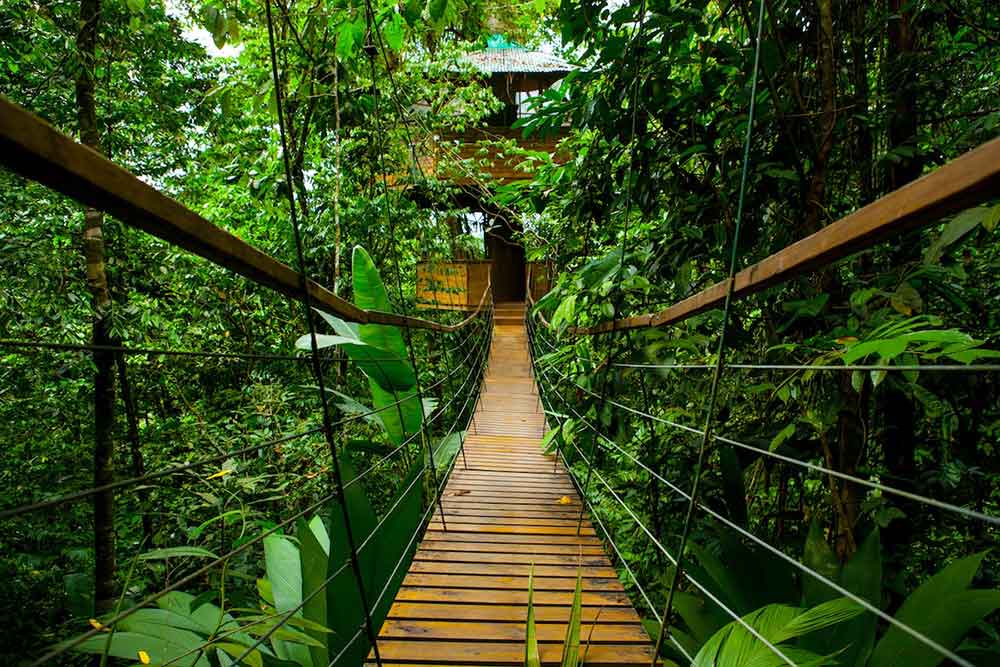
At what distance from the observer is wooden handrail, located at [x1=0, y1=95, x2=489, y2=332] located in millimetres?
433

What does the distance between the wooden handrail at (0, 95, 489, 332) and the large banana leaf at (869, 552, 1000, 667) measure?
4.14ft

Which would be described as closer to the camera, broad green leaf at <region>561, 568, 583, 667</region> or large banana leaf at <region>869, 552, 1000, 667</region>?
large banana leaf at <region>869, 552, 1000, 667</region>

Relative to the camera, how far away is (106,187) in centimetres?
52

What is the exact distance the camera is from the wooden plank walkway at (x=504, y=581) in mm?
1320

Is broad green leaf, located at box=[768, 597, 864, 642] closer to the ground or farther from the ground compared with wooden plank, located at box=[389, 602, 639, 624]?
farther from the ground

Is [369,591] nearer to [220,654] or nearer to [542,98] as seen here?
[220,654]

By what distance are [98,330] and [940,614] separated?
3.37m

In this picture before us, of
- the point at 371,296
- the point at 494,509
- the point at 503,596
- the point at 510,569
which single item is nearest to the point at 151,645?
the point at 503,596

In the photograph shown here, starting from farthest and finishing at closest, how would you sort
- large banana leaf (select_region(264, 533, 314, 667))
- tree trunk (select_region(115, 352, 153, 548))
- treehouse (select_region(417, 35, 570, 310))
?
treehouse (select_region(417, 35, 570, 310)), tree trunk (select_region(115, 352, 153, 548)), large banana leaf (select_region(264, 533, 314, 667))

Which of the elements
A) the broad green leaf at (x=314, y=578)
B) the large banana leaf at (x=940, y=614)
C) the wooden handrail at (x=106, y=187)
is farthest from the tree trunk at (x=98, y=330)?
the large banana leaf at (x=940, y=614)

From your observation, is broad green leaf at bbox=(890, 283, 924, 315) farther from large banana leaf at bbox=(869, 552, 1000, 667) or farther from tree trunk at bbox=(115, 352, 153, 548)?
tree trunk at bbox=(115, 352, 153, 548)

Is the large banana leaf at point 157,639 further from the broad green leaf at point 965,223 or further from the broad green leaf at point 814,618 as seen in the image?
the broad green leaf at point 965,223

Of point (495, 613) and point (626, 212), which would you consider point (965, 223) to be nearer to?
point (626, 212)

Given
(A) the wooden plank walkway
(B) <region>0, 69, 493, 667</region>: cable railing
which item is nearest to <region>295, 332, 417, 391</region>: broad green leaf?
(B) <region>0, 69, 493, 667</region>: cable railing
